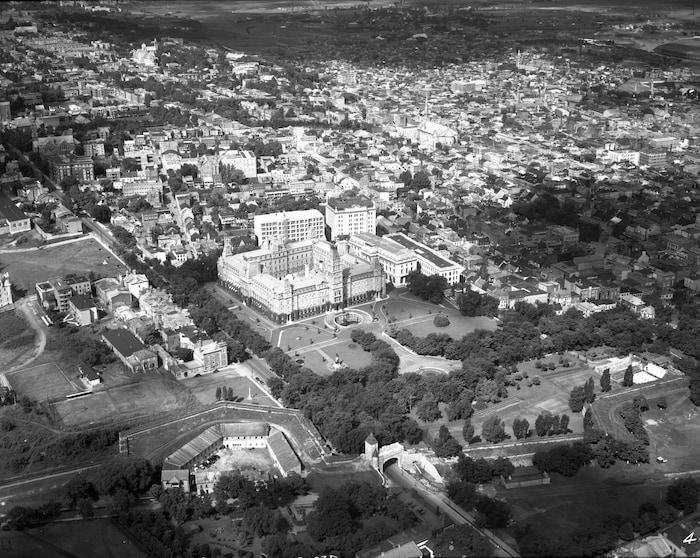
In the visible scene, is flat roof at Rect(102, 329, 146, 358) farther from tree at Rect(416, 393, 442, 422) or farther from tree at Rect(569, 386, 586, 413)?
tree at Rect(569, 386, 586, 413)

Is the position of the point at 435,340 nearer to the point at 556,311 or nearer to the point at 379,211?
the point at 556,311

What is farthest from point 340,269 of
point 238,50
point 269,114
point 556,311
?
point 238,50

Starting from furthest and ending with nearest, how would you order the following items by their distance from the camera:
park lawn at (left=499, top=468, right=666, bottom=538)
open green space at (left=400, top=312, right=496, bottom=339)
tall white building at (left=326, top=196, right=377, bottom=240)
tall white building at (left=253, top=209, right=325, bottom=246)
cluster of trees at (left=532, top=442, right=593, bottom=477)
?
1. tall white building at (left=326, top=196, right=377, bottom=240)
2. tall white building at (left=253, top=209, right=325, bottom=246)
3. open green space at (left=400, top=312, right=496, bottom=339)
4. cluster of trees at (left=532, top=442, right=593, bottom=477)
5. park lawn at (left=499, top=468, right=666, bottom=538)

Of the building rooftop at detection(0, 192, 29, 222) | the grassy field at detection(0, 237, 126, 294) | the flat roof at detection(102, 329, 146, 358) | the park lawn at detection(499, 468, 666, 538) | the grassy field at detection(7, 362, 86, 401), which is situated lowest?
the grassy field at detection(0, 237, 126, 294)

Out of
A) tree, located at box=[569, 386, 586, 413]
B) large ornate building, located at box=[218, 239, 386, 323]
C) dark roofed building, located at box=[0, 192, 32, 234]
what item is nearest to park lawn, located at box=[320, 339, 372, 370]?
large ornate building, located at box=[218, 239, 386, 323]

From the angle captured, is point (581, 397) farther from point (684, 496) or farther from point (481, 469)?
point (684, 496)
